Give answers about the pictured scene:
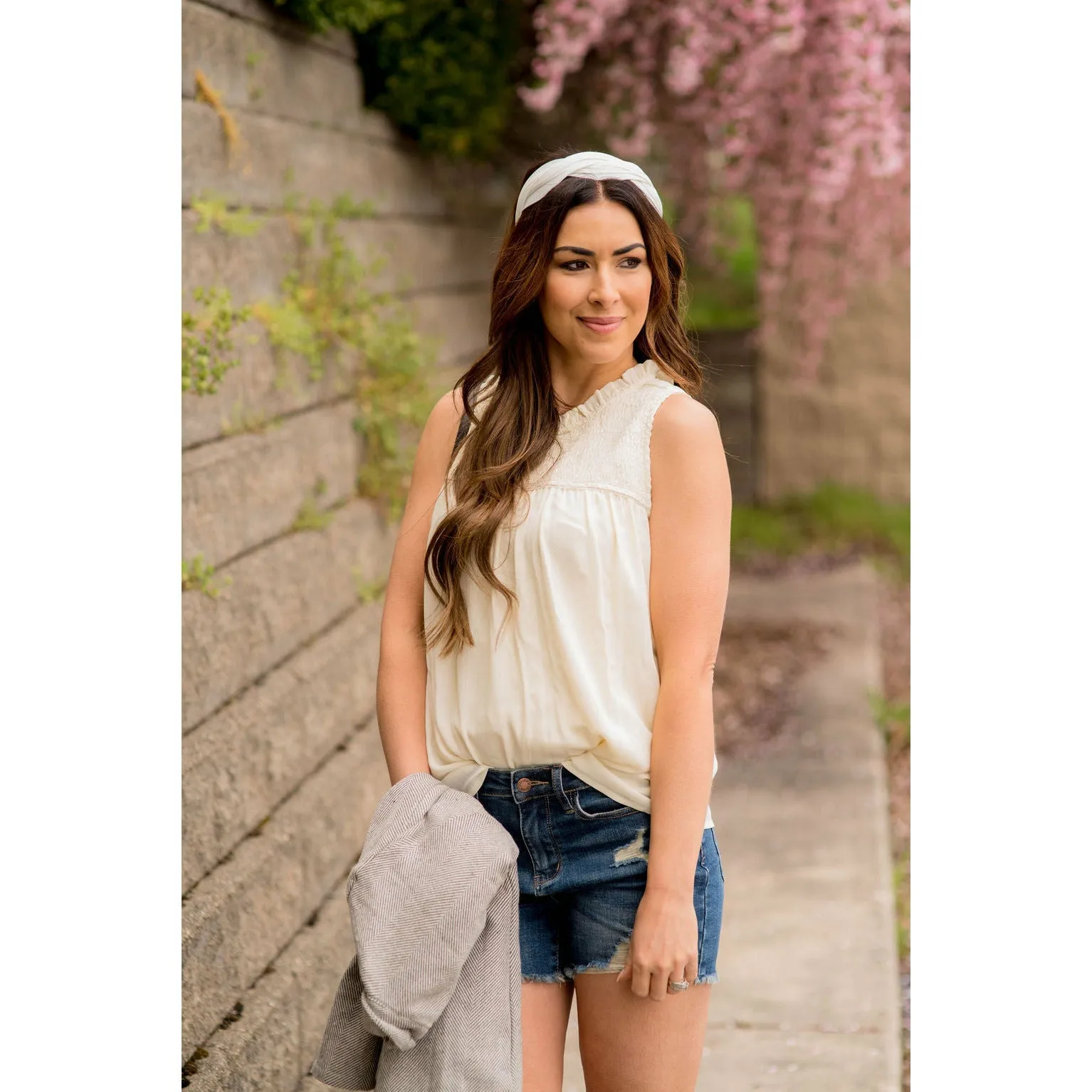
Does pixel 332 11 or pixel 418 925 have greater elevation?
pixel 332 11

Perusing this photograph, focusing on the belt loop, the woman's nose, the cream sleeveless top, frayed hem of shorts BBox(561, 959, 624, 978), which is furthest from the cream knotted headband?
frayed hem of shorts BBox(561, 959, 624, 978)

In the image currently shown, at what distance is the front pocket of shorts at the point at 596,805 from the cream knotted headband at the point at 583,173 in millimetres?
780

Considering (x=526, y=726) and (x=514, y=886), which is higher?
(x=526, y=726)

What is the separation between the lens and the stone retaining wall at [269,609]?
2.66 meters

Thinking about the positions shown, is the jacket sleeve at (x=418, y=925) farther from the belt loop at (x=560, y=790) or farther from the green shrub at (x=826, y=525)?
the green shrub at (x=826, y=525)

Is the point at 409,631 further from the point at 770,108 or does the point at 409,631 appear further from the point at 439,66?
the point at 770,108

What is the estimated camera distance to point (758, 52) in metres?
5.05

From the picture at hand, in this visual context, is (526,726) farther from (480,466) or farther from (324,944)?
(324,944)

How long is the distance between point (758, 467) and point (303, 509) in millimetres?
7496

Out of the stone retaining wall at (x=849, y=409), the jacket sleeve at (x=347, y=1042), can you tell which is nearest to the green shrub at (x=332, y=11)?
the jacket sleeve at (x=347, y=1042)

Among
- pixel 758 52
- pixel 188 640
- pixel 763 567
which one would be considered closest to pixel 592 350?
pixel 188 640

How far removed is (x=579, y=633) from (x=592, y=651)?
0.10ft

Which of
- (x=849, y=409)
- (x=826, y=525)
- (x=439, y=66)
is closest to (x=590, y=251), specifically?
(x=439, y=66)

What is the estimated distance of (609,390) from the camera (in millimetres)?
1885
